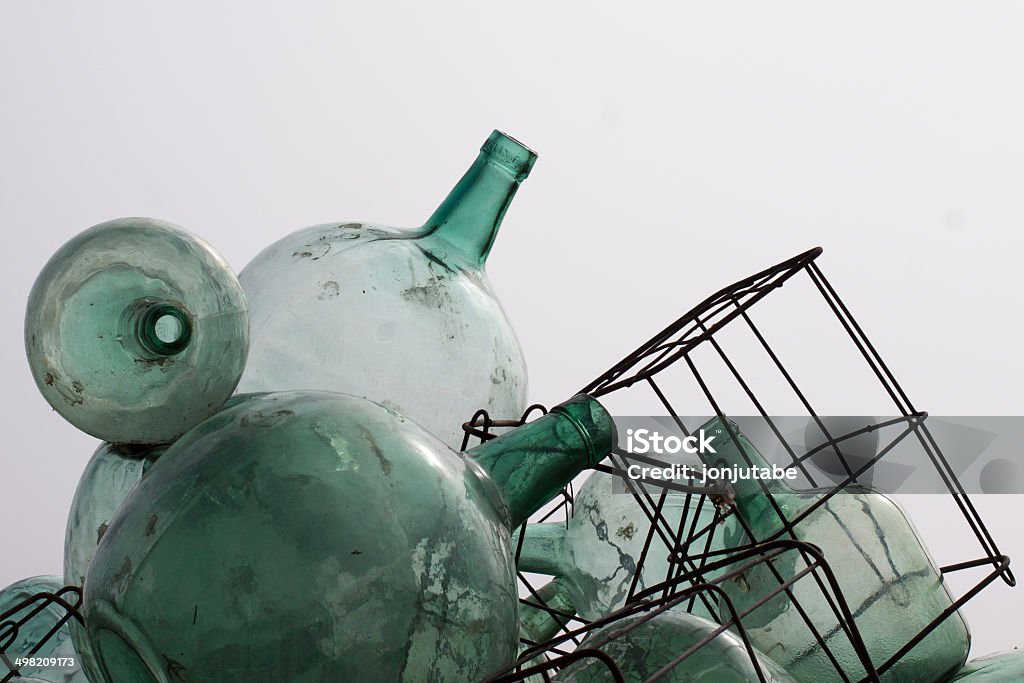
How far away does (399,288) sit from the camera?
18.0 inches

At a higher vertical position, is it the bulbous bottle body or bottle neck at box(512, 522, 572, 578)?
the bulbous bottle body

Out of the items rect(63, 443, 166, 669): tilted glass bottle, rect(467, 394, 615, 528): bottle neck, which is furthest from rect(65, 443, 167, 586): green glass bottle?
rect(467, 394, 615, 528): bottle neck

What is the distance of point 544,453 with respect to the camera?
36 centimetres

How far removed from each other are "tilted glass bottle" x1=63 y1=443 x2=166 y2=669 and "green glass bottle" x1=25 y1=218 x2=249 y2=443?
0.18ft

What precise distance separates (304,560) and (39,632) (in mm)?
288

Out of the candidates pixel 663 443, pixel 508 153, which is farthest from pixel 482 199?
pixel 663 443

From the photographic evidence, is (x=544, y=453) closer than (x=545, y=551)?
Yes

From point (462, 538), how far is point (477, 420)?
17 cm

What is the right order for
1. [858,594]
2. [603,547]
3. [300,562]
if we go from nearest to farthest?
1. [300,562]
2. [858,594]
3. [603,547]

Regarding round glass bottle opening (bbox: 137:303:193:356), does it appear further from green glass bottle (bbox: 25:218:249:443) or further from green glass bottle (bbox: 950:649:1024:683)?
green glass bottle (bbox: 950:649:1024:683)

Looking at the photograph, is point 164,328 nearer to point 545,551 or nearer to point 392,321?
point 392,321

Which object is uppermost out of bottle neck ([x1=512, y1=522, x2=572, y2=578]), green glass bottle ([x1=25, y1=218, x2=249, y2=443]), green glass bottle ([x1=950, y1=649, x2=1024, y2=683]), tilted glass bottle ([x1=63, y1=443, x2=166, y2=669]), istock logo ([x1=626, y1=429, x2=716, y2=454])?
green glass bottle ([x1=25, y1=218, x2=249, y2=443])

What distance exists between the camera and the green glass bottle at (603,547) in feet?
1.57

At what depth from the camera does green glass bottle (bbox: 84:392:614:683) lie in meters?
0.27
